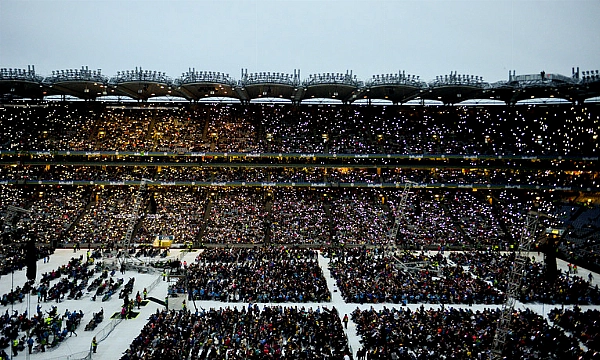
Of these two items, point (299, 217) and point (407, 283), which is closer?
point (407, 283)

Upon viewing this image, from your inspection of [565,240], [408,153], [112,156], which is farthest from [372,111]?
[112,156]

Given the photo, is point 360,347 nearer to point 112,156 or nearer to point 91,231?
point 91,231

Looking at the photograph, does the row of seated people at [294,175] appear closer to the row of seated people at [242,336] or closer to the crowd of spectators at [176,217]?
the crowd of spectators at [176,217]

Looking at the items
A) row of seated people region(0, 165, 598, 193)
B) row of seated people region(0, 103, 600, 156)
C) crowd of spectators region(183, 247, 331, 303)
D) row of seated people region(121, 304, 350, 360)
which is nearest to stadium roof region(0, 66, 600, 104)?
row of seated people region(0, 103, 600, 156)

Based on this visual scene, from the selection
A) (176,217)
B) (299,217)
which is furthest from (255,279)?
(176,217)

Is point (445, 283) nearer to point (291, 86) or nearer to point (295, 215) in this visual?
point (295, 215)

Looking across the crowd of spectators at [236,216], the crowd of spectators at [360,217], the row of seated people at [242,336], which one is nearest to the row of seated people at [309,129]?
the crowd of spectators at [236,216]
